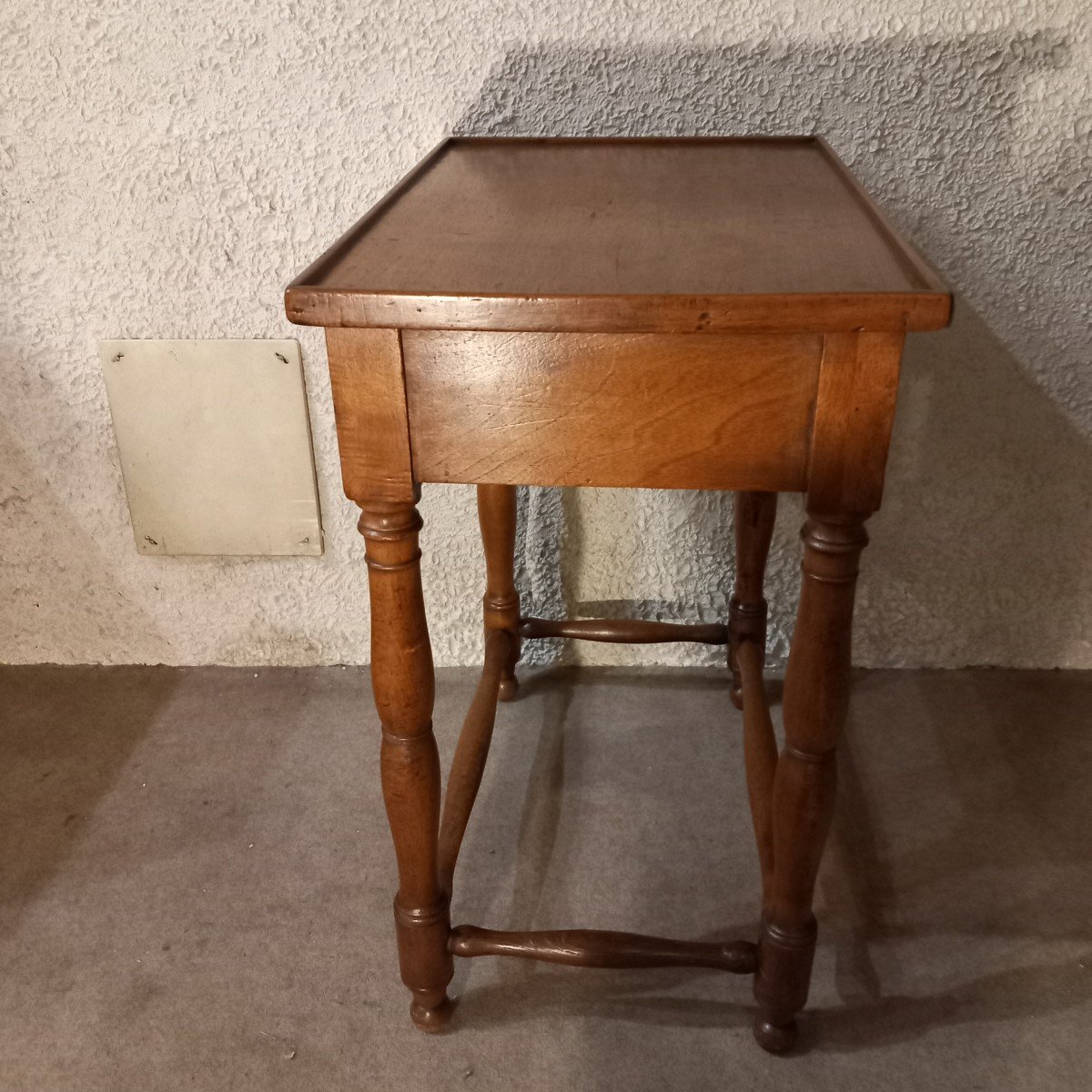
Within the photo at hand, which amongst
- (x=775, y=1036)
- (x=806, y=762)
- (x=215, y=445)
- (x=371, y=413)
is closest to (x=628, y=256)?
(x=371, y=413)

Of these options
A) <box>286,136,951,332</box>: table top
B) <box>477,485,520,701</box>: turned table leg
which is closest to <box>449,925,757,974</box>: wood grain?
<box>477,485,520,701</box>: turned table leg

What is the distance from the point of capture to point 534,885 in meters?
1.09

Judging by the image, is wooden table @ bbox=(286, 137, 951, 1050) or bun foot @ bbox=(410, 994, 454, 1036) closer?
wooden table @ bbox=(286, 137, 951, 1050)

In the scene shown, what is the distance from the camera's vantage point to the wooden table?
64cm

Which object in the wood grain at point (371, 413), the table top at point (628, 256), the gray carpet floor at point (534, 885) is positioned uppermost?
the table top at point (628, 256)

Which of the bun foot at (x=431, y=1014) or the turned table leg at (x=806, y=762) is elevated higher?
the turned table leg at (x=806, y=762)

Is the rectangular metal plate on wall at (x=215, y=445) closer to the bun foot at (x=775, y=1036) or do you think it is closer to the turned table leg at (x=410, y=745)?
the turned table leg at (x=410, y=745)

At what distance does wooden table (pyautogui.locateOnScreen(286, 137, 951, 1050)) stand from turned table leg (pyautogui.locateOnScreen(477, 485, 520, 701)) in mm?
402

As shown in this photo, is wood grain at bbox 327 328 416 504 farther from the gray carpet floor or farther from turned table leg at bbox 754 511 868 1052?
the gray carpet floor

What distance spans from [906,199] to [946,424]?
282mm

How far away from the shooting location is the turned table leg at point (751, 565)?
1.20 metres

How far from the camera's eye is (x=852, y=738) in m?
1.31

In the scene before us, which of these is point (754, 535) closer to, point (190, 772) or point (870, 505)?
point (870, 505)

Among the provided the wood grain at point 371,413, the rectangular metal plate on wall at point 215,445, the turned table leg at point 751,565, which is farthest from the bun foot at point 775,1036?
the rectangular metal plate on wall at point 215,445
